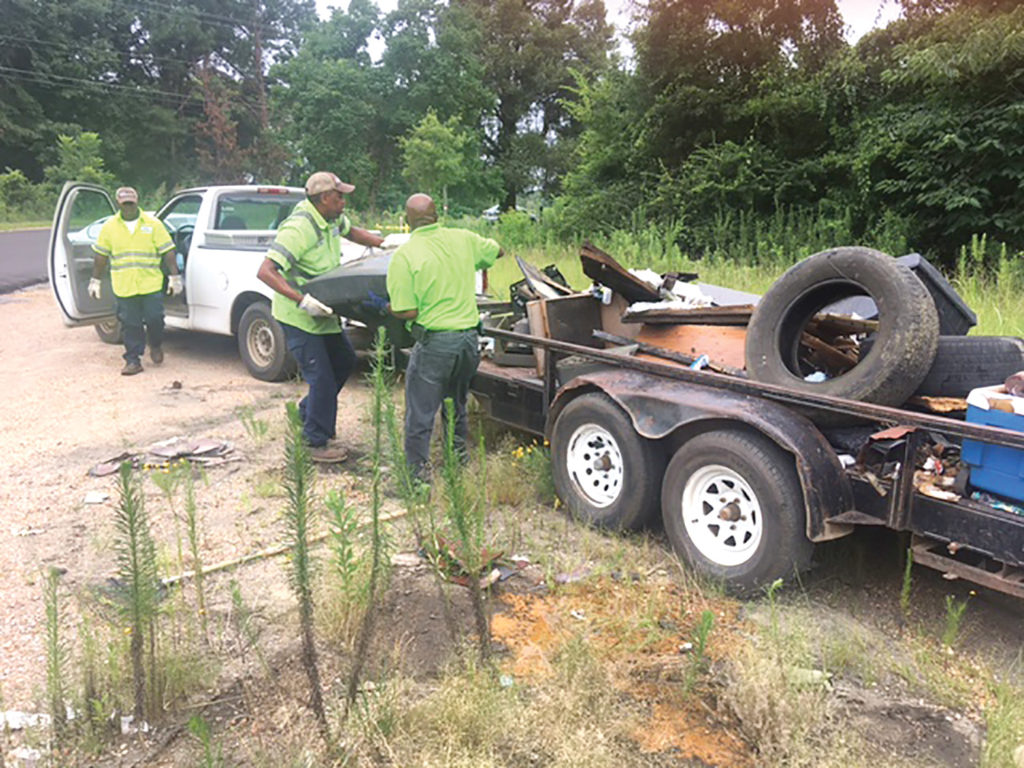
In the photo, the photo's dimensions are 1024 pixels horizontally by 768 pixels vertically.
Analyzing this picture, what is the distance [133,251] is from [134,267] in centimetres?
16

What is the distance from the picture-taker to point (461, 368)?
4.93 meters

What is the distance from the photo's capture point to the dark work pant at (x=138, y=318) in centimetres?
790

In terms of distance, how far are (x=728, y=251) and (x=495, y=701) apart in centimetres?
1206

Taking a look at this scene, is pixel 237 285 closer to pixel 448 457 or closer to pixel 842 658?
pixel 448 457

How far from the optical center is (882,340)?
350 cm

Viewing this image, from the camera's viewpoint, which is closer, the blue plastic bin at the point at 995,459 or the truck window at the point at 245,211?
the blue plastic bin at the point at 995,459

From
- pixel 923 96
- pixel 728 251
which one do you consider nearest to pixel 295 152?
pixel 728 251

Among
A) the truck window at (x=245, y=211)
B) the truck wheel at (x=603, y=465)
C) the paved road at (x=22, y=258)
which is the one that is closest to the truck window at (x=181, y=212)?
the truck window at (x=245, y=211)

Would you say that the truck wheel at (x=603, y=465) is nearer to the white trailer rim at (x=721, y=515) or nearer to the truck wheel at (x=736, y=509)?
the truck wheel at (x=736, y=509)

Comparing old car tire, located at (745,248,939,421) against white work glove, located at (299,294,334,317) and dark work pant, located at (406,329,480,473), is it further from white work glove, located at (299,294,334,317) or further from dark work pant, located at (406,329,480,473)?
white work glove, located at (299,294,334,317)

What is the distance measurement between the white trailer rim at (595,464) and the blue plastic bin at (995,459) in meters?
1.63

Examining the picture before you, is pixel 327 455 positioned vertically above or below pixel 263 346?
below

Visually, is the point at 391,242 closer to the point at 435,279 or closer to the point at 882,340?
the point at 435,279

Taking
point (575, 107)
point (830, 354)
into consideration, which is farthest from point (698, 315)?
point (575, 107)
